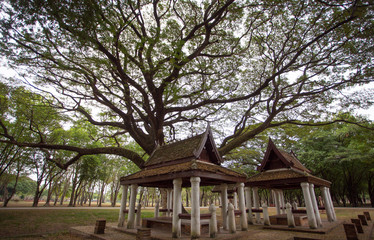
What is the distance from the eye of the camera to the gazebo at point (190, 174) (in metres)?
8.54

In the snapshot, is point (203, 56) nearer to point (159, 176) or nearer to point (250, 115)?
point (250, 115)

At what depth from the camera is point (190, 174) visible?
856cm

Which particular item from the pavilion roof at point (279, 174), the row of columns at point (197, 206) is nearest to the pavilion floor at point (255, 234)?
the row of columns at point (197, 206)

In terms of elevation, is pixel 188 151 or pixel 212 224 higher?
pixel 188 151

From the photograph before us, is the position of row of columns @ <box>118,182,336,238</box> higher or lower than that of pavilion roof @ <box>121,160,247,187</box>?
lower

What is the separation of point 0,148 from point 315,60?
36366 mm

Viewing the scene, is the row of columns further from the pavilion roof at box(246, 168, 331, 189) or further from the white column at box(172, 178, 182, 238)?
the pavilion roof at box(246, 168, 331, 189)

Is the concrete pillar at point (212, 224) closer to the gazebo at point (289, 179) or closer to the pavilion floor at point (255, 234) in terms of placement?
the pavilion floor at point (255, 234)

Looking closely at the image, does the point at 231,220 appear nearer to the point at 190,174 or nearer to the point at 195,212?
the point at 195,212

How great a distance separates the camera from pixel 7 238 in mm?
10195

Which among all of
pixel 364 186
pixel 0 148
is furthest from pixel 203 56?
pixel 364 186

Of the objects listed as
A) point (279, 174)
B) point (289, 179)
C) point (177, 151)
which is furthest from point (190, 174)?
point (279, 174)

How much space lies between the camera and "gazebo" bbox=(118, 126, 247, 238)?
8539mm

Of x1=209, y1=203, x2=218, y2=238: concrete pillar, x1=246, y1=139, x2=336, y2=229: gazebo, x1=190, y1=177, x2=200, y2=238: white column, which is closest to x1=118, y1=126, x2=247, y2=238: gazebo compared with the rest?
x1=190, y1=177, x2=200, y2=238: white column
